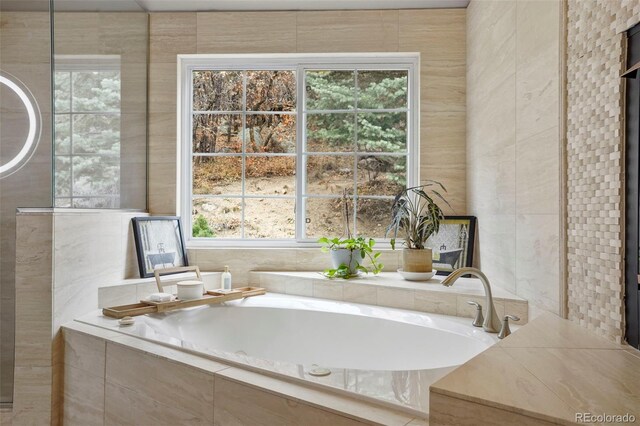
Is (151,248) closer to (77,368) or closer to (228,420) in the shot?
(77,368)

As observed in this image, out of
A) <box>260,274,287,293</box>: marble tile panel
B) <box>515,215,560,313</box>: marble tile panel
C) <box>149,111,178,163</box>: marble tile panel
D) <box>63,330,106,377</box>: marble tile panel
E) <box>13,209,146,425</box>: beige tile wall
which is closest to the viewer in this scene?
<box>515,215,560,313</box>: marble tile panel

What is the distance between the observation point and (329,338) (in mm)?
2307

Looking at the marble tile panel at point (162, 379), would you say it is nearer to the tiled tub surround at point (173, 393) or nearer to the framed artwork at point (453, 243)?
the tiled tub surround at point (173, 393)

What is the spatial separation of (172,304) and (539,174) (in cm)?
185

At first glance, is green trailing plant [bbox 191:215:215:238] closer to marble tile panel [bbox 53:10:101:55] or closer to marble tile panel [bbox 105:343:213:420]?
marble tile panel [bbox 53:10:101:55]

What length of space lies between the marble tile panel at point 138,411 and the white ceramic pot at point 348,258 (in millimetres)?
1362

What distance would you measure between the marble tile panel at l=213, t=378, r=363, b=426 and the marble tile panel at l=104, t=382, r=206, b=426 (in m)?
0.10

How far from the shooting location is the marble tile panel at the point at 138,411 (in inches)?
58.9

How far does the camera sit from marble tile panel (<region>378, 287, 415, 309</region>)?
2352mm

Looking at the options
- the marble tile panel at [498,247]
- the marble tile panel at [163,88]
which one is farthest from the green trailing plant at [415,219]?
the marble tile panel at [163,88]

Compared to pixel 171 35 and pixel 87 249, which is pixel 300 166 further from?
pixel 87 249

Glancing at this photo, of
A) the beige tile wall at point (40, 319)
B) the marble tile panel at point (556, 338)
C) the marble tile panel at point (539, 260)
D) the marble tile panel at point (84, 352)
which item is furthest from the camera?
the beige tile wall at point (40, 319)

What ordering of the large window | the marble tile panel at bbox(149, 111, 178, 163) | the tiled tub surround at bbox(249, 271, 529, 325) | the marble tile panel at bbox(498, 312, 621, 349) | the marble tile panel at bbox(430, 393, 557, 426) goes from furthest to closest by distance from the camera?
the marble tile panel at bbox(149, 111, 178, 163)
the large window
the tiled tub surround at bbox(249, 271, 529, 325)
the marble tile panel at bbox(498, 312, 621, 349)
the marble tile panel at bbox(430, 393, 557, 426)

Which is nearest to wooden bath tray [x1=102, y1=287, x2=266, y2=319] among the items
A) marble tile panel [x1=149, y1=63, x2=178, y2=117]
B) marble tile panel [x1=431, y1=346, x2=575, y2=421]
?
marble tile panel [x1=149, y1=63, x2=178, y2=117]
